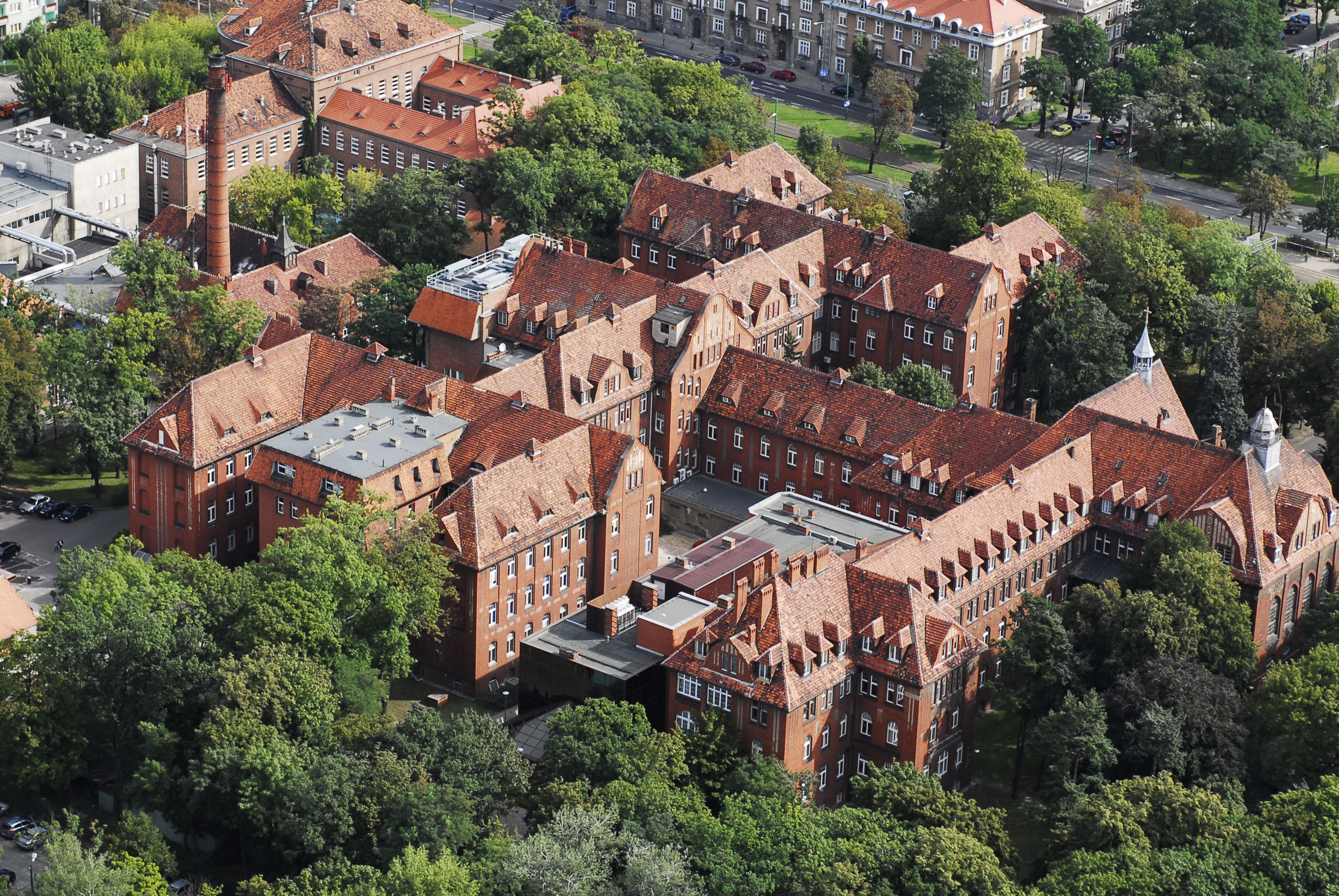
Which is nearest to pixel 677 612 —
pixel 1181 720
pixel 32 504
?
pixel 1181 720

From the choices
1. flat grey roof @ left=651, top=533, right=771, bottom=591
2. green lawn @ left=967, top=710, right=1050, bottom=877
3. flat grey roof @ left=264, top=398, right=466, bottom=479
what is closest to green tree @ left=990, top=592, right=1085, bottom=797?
green lawn @ left=967, top=710, right=1050, bottom=877

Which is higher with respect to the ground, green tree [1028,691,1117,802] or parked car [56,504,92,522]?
green tree [1028,691,1117,802]

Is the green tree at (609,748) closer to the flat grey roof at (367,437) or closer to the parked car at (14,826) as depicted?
the flat grey roof at (367,437)

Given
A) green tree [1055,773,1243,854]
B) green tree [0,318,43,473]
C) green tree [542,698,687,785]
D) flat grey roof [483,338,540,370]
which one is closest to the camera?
green tree [1055,773,1243,854]

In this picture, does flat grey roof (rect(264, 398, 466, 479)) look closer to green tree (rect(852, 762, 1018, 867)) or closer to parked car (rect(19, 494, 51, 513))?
parked car (rect(19, 494, 51, 513))

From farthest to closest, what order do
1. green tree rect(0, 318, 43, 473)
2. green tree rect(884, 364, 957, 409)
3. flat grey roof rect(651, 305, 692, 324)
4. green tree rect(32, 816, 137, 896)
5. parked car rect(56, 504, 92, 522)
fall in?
green tree rect(884, 364, 957, 409) < parked car rect(56, 504, 92, 522) < flat grey roof rect(651, 305, 692, 324) < green tree rect(0, 318, 43, 473) < green tree rect(32, 816, 137, 896)
